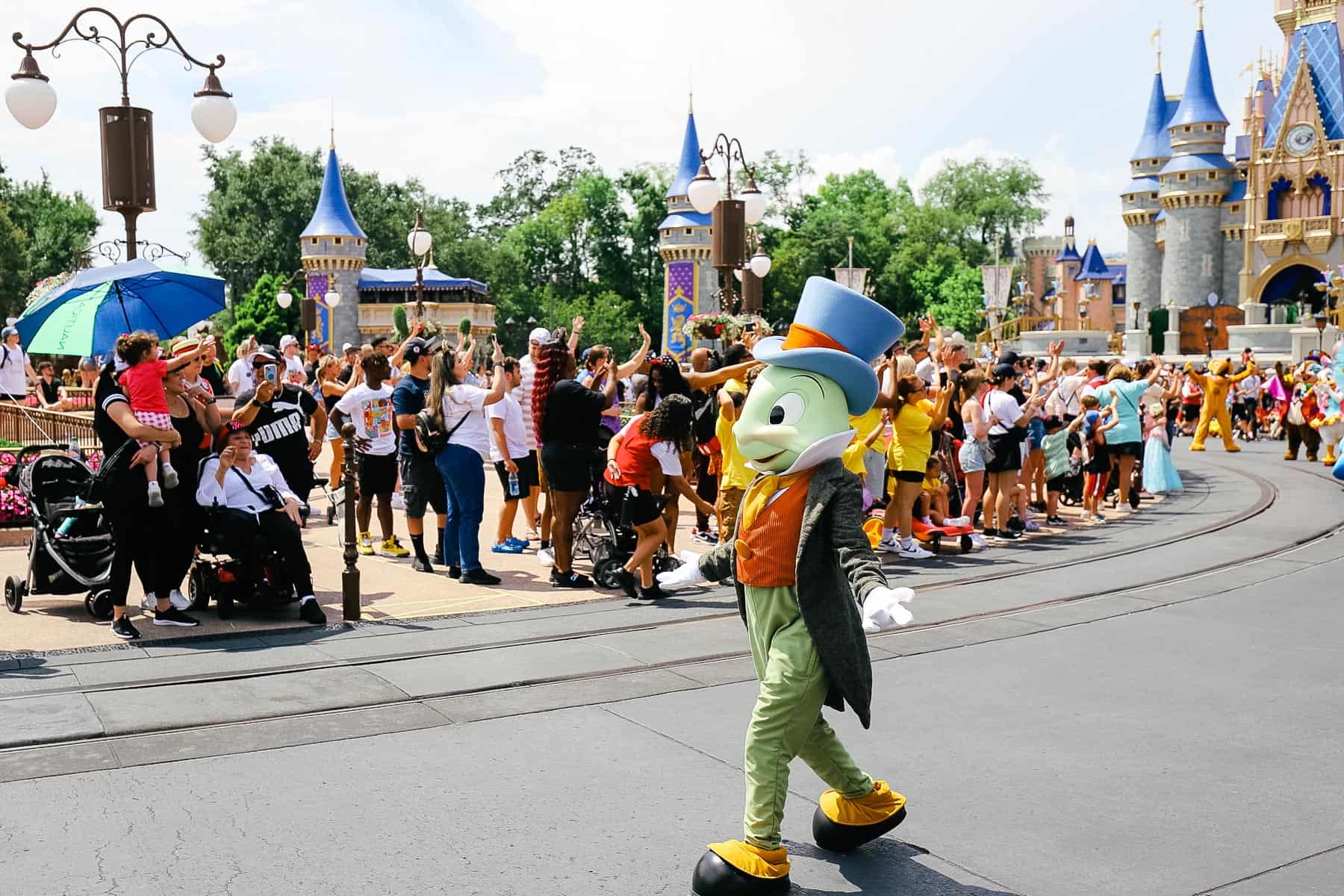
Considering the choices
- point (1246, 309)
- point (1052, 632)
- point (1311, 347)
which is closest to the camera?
point (1052, 632)

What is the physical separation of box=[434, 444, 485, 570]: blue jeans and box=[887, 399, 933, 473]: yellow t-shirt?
3.50 metres

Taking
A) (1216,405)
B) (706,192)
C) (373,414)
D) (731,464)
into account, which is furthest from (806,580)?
(1216,405)

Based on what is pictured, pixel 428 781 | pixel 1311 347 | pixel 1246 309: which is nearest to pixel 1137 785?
pixel 428 781

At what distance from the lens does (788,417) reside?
3.93 m

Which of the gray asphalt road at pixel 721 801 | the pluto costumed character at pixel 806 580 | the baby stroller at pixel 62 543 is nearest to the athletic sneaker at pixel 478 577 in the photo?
the baby stroller at pixel 62 543

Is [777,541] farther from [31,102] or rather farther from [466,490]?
[31,102]

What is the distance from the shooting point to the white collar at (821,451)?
386 cm

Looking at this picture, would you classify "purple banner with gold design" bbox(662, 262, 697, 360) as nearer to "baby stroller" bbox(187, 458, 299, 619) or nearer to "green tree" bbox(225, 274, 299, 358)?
"green tree" bbox(225, 274, 299, 358)

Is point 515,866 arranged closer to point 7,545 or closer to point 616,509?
point 616,509

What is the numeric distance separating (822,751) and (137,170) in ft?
26.0

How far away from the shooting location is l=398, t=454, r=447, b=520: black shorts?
9.20 meters

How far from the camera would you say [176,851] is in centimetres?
399

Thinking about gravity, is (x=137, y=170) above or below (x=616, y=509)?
above

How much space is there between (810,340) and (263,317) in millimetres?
55609
